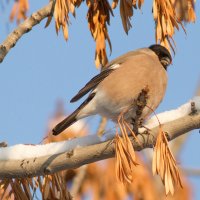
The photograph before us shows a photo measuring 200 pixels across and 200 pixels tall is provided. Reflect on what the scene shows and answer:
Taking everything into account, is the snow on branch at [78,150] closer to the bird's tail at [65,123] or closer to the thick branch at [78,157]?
the thick branch at [78,157]

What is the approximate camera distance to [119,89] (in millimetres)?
2691

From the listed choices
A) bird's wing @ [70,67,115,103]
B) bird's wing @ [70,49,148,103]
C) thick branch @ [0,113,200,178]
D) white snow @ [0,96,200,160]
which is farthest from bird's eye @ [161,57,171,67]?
thick branch @ [0,113,200,178]

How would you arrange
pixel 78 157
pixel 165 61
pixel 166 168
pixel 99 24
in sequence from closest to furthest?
1. pixel 166 168
2. pixel 78 157
3. pixel 99 24
4. pixel 165 61

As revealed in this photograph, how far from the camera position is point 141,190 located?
2.35m

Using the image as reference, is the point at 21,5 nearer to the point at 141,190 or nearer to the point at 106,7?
the point at 106,7

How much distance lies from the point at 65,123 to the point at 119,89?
1.08ft

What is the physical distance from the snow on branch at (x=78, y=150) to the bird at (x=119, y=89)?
601 millimetres

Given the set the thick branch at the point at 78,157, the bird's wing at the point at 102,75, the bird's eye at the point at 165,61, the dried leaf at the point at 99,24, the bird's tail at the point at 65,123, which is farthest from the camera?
the bird's eye at the point at 165,61

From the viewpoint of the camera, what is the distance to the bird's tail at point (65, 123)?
2.53 metres

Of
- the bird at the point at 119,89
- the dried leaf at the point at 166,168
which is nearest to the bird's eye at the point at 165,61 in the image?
the bird at the point at 119,89

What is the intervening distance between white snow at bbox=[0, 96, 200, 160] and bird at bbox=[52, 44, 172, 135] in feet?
1.88

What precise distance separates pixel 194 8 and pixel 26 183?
2.98 feet

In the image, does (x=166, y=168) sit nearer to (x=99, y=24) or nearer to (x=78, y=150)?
(x=78, y=150)

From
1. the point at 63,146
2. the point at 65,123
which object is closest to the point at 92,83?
the point at 65,123
